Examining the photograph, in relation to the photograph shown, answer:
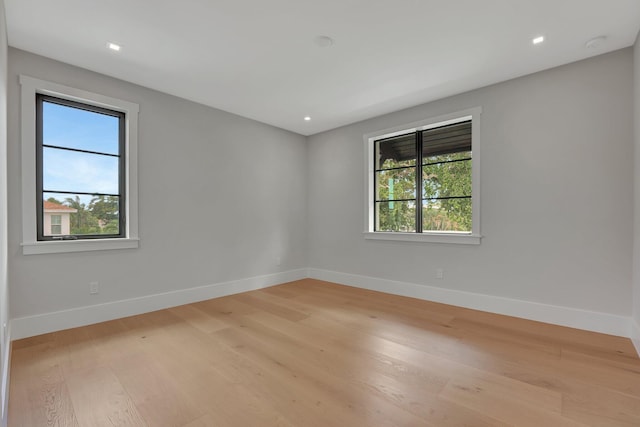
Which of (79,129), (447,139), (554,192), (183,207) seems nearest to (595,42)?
(554,192)

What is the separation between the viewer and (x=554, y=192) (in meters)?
3.01

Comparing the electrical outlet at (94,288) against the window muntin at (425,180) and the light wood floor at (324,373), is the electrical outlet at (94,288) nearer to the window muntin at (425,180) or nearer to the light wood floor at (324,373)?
the light wood floor at (324,373)

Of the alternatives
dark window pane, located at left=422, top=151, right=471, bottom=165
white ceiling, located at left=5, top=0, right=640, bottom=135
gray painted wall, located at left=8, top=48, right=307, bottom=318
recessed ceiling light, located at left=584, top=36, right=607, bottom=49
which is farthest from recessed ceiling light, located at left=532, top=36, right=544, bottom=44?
gray painted wall, located at left=8, top=48, right=307, bottom=318

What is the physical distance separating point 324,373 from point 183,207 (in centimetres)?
272

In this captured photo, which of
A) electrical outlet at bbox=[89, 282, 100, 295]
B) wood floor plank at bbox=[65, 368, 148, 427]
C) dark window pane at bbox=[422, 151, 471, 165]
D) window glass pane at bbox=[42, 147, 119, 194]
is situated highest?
dark window pane at bbox=[422, 151, 471, 165]

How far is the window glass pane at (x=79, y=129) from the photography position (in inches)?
115

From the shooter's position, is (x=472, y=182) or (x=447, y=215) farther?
(x=447, y=215)

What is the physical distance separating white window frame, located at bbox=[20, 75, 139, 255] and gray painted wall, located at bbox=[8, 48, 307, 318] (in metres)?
0.05

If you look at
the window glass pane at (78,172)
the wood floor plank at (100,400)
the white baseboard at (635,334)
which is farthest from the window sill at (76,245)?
the white baseboard at (635,334)

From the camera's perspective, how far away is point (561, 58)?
2848mm

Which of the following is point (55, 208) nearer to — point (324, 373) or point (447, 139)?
point (324, 373)

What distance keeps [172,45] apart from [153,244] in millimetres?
2162

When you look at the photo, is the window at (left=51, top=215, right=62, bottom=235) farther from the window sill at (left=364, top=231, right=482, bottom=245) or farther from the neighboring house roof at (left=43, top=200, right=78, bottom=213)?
the window sill at (left=364, top=231, right=482, bottom=245)

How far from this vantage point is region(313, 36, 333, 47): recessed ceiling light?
252 cm
